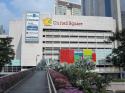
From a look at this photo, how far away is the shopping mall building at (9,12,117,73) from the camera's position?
151 m

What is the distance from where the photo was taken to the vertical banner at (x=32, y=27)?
149000mm

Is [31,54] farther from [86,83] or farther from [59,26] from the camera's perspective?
[86,83]

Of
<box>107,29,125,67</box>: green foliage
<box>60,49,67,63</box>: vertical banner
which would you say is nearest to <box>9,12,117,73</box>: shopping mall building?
<box>60,49,67,63</box>: vertical banner

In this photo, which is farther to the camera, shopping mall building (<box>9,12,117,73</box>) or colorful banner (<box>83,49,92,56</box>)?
shopping mall building (<box>9,12,117,73</box>)

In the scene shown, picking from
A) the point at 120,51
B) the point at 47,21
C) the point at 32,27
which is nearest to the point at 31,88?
the point at 120,51

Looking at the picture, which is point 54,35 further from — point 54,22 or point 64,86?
point 64,86

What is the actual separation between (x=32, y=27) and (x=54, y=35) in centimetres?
1357

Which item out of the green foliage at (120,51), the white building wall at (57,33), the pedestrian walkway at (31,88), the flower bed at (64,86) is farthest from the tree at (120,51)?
the white building wall at (57,33)

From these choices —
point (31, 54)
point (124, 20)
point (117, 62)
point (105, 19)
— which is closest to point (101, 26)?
point (105, 19)

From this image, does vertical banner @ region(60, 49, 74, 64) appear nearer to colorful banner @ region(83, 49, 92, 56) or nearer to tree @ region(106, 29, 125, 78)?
colorful banner @ region(83, 49, 92, 56)

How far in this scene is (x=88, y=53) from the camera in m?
146

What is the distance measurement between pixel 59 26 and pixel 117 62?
9997cm

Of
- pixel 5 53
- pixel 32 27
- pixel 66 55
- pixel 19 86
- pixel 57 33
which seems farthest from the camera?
pixel 57 33

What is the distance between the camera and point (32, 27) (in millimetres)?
151000
